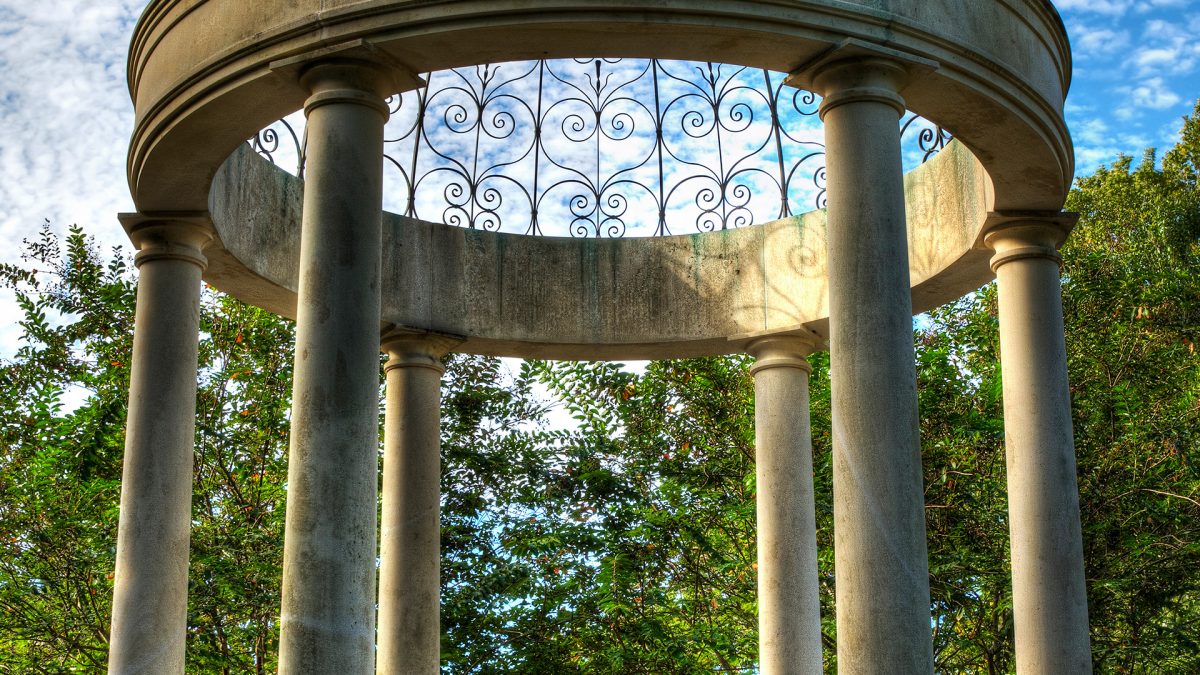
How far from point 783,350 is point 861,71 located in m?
17.2

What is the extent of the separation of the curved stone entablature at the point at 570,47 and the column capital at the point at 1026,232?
1.97 m

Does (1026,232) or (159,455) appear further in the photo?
(1026,232)

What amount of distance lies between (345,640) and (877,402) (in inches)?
454

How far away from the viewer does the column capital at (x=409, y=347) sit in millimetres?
43000

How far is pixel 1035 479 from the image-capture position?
34.4 metres

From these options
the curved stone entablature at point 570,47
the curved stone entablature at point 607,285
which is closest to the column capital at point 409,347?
the curved stone entablature at point 607,285

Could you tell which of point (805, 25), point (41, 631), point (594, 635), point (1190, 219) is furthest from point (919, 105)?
point (1190, 219)

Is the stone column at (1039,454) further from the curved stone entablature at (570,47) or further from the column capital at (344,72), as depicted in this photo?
the column capital at (344,72)

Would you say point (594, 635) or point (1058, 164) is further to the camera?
point (594, 635)

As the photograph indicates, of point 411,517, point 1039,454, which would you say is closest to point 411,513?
point 411,517

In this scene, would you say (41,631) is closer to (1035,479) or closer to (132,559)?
(132,559)

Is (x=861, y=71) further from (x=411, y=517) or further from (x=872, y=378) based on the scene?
(x=411, y=517)

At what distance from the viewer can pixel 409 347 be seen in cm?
4316

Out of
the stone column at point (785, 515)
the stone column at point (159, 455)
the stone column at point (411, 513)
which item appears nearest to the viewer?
the stone column at point (159, 455)
